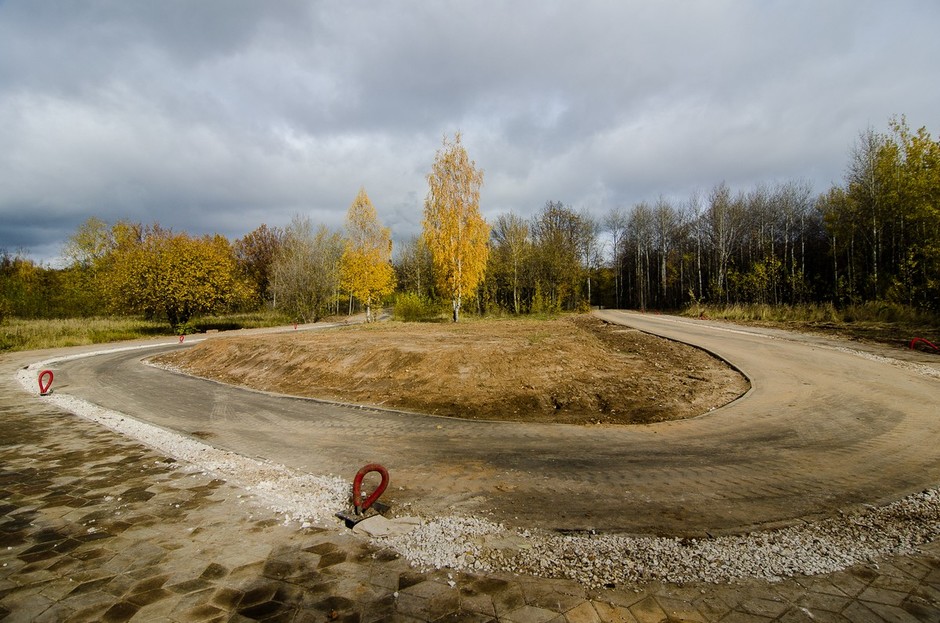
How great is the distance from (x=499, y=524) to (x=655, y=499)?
1.90 meters

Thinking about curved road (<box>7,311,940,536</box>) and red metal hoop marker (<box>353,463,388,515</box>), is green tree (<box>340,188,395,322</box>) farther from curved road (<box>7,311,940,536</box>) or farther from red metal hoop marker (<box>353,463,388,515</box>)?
red metal hoop marker (<box>353,463,388,515</box>)

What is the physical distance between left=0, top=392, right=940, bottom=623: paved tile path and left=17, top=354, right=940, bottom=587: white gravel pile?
0.47 feet

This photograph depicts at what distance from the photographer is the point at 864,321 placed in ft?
68.1

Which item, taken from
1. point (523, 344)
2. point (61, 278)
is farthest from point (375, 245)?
point (61, 278)

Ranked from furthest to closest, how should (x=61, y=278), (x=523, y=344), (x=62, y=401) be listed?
(x=61, y=278)
(x=523, y=344)
(x=62, y=401)

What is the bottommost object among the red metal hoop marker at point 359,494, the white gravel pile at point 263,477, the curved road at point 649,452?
the curved road at point 649,452

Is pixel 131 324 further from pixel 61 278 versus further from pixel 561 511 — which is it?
pixel 561 511

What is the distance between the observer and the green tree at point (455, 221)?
27500 mm

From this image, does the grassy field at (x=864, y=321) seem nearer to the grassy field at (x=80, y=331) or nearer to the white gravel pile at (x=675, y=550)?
the white gravel pile at (x=675, y=550)

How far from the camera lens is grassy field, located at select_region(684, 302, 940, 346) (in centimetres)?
1636

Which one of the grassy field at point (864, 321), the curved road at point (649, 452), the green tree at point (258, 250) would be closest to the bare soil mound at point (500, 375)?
the curved road at point (649, 452)

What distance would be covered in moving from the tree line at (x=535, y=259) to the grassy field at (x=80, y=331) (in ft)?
5.04

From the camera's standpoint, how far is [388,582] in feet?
11.6

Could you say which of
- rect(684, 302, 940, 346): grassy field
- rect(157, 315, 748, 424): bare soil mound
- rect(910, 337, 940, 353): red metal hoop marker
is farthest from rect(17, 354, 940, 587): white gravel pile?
rect(684, 302, 940, 346): grassy field
